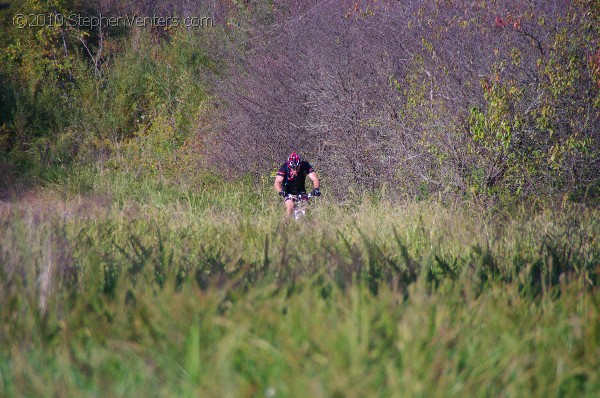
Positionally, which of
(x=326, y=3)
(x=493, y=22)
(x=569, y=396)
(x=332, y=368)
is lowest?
(x=569, y=396)

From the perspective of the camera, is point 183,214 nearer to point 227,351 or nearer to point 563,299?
point 563,299

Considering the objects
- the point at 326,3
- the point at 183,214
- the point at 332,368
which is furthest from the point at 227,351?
the point at 326,3

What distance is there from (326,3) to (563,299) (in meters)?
13.5

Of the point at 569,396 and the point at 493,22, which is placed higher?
the point at 493,22

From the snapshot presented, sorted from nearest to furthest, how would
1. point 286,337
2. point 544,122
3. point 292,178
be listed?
point 286,337 → point 544,122 → point 292,178

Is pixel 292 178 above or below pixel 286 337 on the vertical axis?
above

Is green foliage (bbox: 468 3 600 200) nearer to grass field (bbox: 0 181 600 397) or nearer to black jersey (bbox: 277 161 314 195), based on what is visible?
black jersey (bbox: 277 161 314 195)

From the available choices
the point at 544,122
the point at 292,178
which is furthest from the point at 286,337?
the point at 292,178

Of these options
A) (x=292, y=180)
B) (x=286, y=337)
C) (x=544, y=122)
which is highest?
(x=544, y=122)

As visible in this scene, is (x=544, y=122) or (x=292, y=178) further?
(x=292, y=178)

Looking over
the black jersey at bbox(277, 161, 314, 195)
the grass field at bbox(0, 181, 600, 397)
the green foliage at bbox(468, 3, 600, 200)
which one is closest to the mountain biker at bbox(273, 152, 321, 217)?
the black jersey at bbox(277, 161, 314, 195)

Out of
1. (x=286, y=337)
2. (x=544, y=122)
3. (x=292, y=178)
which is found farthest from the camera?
(x=292, y=178)

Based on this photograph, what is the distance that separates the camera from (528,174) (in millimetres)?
9711

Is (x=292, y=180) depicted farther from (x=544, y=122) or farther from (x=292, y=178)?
(x=544, y=122)
